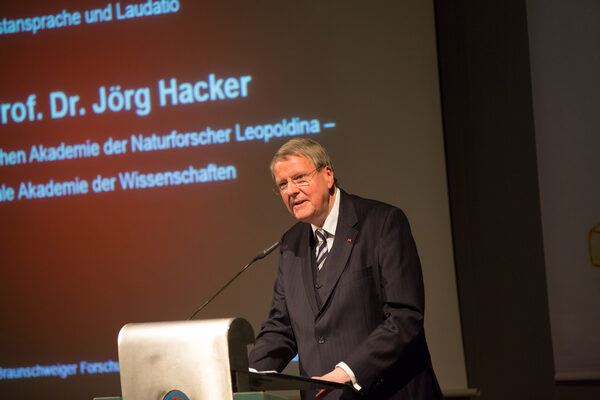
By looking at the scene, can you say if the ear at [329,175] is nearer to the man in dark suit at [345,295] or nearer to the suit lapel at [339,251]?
the man in dark suit at [345,295]

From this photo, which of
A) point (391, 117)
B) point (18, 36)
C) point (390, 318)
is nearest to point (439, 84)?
point (391, 117)

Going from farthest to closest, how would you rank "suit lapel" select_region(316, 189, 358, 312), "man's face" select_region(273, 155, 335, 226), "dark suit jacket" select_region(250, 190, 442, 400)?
1. "man's face" select_region(273, 155, 335, 226)
2. "suit lapel" select_region(316, 189, 358, 312)
3. "dark suit jacket" select_region(250, 190, 442, 400)

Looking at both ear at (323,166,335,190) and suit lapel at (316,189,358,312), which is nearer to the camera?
suit lapel at (316,189,358,312)

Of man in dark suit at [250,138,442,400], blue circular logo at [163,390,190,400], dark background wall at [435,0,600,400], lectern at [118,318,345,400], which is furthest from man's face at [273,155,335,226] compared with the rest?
dark background wall at [435,0,600,400]

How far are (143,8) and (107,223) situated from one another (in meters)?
1.45

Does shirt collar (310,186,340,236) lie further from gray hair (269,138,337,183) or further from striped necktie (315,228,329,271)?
gray hair (269,138,337,183)

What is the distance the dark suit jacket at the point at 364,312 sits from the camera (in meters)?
2.02

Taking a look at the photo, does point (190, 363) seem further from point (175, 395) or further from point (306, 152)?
point (306, 152)

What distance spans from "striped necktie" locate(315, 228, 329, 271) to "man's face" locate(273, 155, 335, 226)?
0.20ft

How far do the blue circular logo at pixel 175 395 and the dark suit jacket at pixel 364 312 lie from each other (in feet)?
1.90

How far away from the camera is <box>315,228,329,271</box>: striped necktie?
2322 millimetres

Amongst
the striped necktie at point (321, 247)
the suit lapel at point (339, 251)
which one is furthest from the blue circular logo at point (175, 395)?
the striped necktie at point (321, 247)

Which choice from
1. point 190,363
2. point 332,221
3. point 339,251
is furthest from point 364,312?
point 190,363

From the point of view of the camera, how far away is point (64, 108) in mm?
4352
